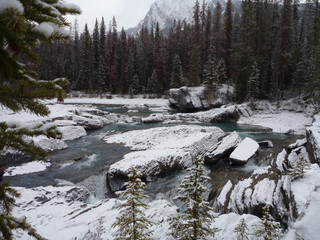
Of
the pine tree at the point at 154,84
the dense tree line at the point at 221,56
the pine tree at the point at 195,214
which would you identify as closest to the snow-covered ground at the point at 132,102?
the pine tree at the point at 154,84

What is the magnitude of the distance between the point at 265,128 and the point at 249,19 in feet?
73.1

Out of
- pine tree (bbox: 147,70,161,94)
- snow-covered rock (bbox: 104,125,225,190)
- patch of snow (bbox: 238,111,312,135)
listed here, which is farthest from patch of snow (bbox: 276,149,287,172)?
pine tree (bbox: 147,70,161,94)

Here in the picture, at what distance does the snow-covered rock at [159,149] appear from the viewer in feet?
32.3

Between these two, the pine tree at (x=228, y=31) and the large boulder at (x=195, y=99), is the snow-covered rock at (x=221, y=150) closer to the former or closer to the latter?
the large boulder at (x=195, y=99)

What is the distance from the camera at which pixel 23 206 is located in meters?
6.39

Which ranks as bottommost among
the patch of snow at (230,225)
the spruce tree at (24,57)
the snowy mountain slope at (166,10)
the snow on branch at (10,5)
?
the patch of snow at (230,225)

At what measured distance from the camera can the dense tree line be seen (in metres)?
29.2

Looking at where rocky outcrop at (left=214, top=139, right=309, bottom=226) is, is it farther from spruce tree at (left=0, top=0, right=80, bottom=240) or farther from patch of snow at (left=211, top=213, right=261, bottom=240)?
spruce tree at (left=0, top=0, right=80, bottom=240)

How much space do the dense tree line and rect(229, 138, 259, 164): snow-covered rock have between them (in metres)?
16.5

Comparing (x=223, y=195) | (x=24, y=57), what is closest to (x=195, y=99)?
(x=223, y=195)

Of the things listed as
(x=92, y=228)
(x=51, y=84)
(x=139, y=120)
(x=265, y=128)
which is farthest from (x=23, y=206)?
(x=265, y=128)

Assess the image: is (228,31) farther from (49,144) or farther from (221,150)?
(49,144)

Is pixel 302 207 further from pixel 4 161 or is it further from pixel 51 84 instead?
pixel 4 161

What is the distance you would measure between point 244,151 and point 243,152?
16 cm
